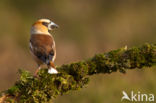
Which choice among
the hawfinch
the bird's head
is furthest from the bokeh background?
the hawfinch

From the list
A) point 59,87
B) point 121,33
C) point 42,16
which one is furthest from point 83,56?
point 59,87

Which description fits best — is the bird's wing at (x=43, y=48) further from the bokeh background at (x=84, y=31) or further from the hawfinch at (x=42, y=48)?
the bokeh background at (x=84, y=31)

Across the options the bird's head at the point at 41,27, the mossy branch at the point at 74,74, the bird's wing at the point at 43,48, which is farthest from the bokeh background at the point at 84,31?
the mossy branch at the point at 74,74

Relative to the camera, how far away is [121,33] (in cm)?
1027

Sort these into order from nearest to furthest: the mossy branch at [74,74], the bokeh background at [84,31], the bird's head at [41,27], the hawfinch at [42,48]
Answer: the mossy branch at [74,74], the hawfinch at [42,48], the bird's head at [41,27], the bokeh background at [84,31]

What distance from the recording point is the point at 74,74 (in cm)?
442

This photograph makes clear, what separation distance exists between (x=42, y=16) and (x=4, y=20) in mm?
921

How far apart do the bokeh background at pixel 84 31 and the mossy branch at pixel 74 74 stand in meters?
3.45

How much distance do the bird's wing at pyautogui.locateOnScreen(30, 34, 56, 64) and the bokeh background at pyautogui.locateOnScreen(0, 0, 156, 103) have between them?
2496 mm

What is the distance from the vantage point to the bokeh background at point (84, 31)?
27.3 ft

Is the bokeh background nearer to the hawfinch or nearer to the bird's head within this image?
the bird's head

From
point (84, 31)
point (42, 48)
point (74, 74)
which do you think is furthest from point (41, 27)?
point (84, 31)

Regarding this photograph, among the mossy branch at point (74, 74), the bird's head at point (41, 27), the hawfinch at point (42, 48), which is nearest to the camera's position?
the mossy branch at point (74, 74)

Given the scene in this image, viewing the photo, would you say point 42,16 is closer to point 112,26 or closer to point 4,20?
point 4,20
